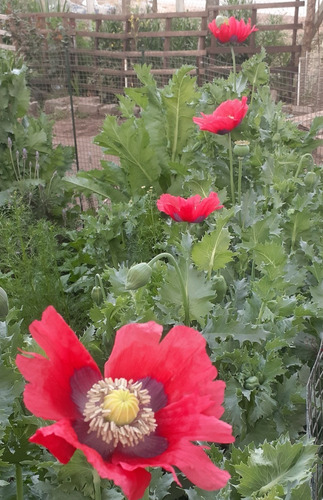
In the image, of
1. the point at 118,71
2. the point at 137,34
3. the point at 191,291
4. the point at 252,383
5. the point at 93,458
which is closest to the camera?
the point at 93,458

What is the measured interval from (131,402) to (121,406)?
0.04 ft

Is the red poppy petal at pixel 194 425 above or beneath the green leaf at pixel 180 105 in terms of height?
above

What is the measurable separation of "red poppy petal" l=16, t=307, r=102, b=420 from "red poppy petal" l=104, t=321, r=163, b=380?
27 mm

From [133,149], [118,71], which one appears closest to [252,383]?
[133,149]

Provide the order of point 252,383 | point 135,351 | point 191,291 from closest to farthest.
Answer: point 135,351, point 252,383, point 191,291

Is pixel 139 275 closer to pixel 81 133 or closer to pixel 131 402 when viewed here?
pixel 131 402

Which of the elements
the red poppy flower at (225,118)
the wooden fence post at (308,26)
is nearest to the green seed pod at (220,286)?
the red poppy flower at (225,118)

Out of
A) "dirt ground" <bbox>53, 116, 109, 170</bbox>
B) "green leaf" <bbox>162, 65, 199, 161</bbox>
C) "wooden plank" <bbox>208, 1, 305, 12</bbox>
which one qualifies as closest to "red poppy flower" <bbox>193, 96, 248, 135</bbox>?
"green leaf" <bbox>162, 65, 199, 161</bbox>

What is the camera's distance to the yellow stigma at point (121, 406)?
0.58m

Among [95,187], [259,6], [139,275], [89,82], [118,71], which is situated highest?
[259,6]

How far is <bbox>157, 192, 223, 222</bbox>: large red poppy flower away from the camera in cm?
154

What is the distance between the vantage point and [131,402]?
23.0 inches

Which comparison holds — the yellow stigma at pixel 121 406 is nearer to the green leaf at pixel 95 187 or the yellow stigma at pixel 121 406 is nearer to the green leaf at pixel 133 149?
the green leaf at pixel 133 149

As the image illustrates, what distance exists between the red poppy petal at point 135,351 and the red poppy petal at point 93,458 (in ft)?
0.33
